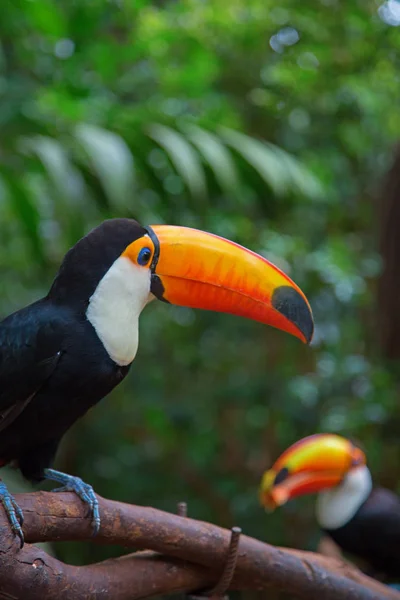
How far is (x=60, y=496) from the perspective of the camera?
1194mm

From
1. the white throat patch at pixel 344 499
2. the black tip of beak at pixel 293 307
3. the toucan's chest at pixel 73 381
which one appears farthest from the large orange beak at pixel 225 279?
the white throat patch at pixel 344 499

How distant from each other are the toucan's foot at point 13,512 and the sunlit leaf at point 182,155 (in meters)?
1.27

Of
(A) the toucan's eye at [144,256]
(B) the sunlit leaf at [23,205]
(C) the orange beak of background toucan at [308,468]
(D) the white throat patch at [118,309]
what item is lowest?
(C) the orange beak of background toucan at [308,468]

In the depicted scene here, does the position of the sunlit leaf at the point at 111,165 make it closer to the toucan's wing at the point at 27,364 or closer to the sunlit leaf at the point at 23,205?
the sunlit leaf at the point at 23,205

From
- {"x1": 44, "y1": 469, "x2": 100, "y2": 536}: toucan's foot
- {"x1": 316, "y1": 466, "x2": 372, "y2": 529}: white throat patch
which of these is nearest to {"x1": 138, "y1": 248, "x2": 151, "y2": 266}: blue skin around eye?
{"x1": 44, "y1": 469, "x2": 100, "y2": 536}: toucan's foot

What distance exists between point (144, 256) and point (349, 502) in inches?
61.0

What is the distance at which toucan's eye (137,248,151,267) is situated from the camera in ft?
4.11

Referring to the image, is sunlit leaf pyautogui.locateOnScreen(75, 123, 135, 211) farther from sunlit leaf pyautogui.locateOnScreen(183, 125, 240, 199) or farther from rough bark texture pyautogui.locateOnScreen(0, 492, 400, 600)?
rough bark texture pyautogui.locateOnScreen(0, 492, 400, 600)

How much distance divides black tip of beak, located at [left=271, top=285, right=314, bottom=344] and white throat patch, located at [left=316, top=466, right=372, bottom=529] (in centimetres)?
139

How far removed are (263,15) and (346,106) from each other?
48 centimetres

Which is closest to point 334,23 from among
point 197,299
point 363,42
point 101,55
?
point 363,42

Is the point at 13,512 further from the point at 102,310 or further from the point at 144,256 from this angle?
the point at 144,256

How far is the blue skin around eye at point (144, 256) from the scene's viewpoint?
4.11 ft

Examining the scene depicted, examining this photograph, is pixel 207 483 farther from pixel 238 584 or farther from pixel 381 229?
pixel 238 584
